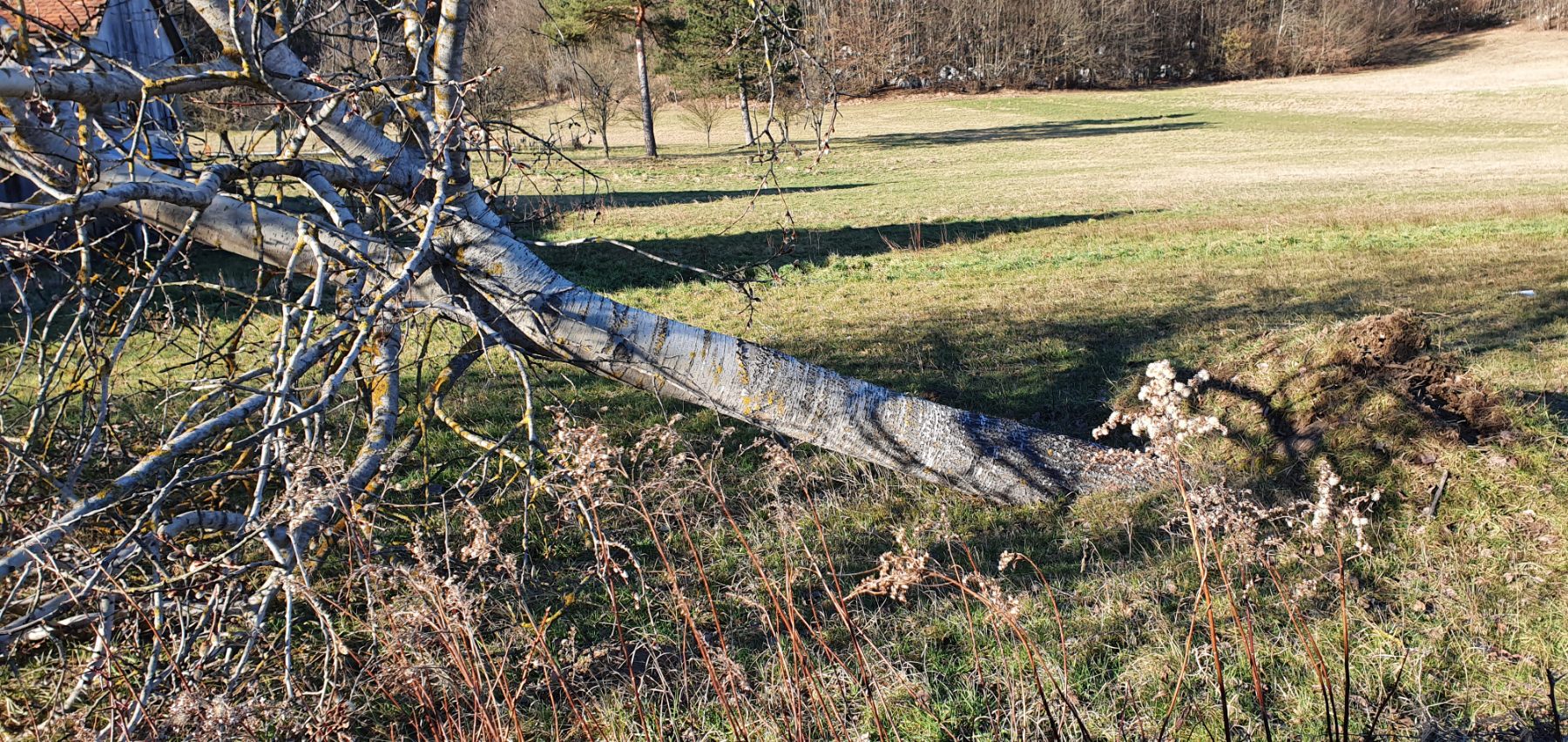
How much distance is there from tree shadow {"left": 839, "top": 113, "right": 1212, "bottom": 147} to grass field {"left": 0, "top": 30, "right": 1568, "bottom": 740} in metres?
30.3

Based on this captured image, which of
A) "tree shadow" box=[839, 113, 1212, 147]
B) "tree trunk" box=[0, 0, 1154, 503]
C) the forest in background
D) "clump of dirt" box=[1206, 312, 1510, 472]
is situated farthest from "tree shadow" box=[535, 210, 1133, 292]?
the forest in background

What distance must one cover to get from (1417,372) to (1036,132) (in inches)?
1790

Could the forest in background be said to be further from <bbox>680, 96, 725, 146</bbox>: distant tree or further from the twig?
the twig

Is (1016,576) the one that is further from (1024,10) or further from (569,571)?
(1024,10)

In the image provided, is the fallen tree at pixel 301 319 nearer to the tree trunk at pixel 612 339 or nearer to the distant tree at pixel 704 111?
the tree trunk at pixel 612 339

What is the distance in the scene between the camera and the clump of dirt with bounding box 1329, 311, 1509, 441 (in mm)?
4582

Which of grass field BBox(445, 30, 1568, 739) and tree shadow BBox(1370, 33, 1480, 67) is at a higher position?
tree shadow BBox(1370, 33, 1480, 67)

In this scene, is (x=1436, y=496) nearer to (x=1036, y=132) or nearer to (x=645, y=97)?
(x=645, y=97)

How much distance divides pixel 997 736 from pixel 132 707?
2.79 m

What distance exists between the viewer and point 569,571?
14.0ft

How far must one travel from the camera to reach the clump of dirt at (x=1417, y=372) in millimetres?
4582

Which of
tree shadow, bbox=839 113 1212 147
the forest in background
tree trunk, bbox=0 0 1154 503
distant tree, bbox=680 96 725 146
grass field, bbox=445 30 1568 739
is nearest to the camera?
grass field, bbox=445 30 1568 739

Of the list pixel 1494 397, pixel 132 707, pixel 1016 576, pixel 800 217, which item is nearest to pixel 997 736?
pixel 1016 576

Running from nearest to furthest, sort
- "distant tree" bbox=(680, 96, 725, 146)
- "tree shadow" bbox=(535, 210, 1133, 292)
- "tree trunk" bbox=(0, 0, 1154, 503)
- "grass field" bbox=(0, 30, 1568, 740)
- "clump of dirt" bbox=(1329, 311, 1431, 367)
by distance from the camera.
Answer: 1. "grass field" bbox=(0, 30, 1568, 740)
2. "tree trunk" bbox=(0, 0, 1154, 503)
3. "clump of dirt" bbox=(1329, 311, 1431, 367)
4. "tree shadow" bbox=(535, 210, 1133, 292)
5. "distant tree" bbox=(680, 96, 725, 146)
